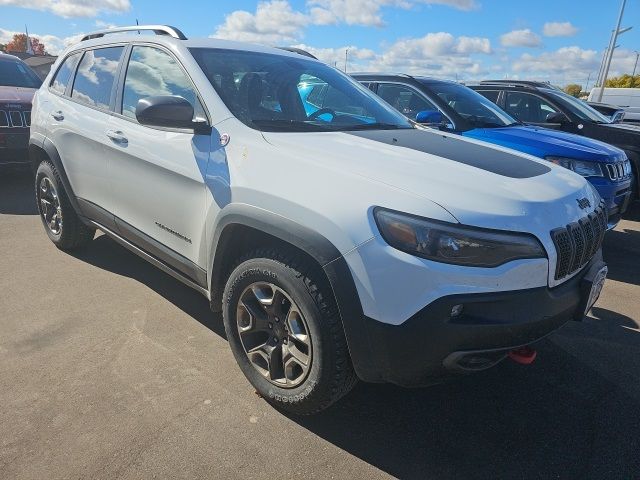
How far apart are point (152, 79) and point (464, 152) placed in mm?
1959

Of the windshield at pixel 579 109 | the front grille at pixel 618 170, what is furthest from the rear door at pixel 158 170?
the windshield at pixel 579 109

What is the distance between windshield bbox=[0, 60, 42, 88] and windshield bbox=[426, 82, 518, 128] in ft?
21.0

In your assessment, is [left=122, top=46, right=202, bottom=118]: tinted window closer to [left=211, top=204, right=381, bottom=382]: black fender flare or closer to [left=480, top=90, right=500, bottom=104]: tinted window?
[left=211, top=204, right=381, bottom=382]: black fender flare

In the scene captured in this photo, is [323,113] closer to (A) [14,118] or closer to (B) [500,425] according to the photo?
(B) [500,425]

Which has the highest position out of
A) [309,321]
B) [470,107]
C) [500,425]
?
[470,107]

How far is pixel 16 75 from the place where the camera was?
7.74m

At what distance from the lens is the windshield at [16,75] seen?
7508mm

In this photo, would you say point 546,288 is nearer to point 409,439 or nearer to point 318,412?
point 409,439

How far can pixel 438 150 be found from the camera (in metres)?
2.48

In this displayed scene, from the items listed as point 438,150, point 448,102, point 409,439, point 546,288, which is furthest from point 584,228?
point 448,102

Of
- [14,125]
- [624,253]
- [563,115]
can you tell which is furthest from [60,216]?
[563,115]

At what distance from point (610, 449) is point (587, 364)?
78 centimetres

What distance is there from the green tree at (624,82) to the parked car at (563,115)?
42441 mm

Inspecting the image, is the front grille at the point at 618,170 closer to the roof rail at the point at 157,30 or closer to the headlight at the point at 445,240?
the headlight at the point at 445,240
